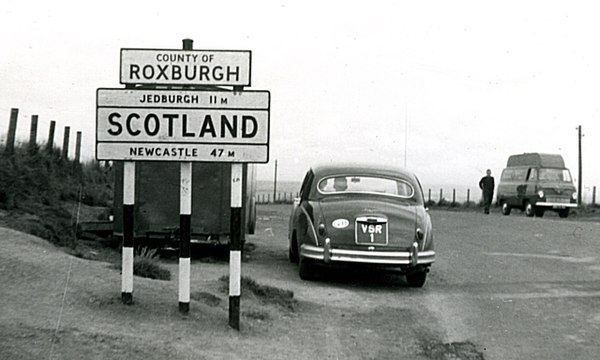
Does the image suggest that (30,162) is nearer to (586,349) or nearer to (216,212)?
(216,212)

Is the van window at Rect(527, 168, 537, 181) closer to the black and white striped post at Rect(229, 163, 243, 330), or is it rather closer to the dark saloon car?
the dark saloon car

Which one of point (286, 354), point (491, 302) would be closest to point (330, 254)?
point (491, 302)

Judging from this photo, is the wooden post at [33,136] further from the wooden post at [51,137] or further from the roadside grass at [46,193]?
the wooden post at [51,137]

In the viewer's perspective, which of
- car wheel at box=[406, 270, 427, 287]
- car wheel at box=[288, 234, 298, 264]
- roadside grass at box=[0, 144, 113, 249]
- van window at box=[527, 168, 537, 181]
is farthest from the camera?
van window at box=[527, 168, 537, 181]

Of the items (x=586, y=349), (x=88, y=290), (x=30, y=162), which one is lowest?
(x=586, y=349)

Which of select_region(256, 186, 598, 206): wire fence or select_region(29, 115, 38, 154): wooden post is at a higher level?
select_region(29, 115, 38, 154): wooden post

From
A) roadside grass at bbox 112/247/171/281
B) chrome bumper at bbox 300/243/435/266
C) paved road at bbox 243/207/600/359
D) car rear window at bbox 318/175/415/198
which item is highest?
car rear window at bbox 318/175/415/198

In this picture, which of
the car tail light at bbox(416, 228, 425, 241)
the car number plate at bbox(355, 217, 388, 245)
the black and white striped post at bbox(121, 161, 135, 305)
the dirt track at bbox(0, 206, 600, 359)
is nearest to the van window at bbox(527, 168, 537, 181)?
the dirt track at bbox(0, 206, 600, 359)

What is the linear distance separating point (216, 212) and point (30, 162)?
7473mm

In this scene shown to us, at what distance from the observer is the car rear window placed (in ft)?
37.3

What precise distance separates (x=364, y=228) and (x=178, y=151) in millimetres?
3542

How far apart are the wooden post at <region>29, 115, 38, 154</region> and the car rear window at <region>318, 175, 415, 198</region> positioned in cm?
989

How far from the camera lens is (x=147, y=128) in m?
7.21

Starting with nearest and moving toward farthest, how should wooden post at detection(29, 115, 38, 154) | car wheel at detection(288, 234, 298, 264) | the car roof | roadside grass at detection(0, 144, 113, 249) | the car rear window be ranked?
the car rear window < the car roof < car wheel at detection(288, 234, 298, 264) < roadside grass at detection(0, 144, 113, 249) < wooden post at detection(29, 115, 38, 154)
